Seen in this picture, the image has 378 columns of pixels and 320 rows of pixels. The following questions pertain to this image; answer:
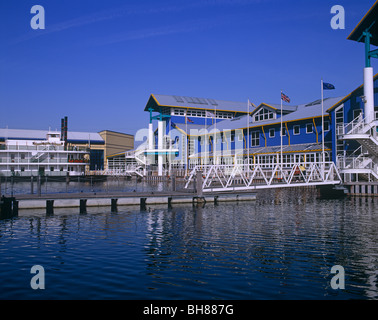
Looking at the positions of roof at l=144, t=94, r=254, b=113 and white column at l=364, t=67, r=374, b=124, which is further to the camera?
roof at l=144, t=94, r=254, b=113

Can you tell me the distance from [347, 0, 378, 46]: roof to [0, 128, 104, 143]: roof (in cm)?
8032

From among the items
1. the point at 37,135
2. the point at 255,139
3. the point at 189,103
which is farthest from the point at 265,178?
the point at 37,135

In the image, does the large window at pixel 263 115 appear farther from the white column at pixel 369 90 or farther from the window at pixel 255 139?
the white column at pixel 369 90

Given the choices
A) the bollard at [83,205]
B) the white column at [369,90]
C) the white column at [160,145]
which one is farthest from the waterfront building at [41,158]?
the white column at [369,90]

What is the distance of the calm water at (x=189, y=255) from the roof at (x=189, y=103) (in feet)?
204

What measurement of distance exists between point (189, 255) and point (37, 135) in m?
108

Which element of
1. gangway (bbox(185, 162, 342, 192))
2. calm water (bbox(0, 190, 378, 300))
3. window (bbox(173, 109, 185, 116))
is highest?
window (bbox(173, 109, 185, 116))

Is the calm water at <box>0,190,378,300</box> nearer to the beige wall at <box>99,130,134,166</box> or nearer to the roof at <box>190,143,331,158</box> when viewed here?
the roof at <box>190,143,331,158</box>

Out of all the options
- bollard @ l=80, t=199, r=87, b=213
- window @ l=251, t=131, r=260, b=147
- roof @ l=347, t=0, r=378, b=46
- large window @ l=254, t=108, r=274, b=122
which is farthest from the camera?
window @ l=251, t=131, r=260, b=147

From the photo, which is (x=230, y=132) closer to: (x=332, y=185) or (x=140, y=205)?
(x=332, y=185)

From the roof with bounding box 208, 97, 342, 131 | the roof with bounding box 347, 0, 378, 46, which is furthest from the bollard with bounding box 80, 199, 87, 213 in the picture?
the roof with bounding box 347, 0, 378, 46

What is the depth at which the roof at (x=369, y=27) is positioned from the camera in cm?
4241

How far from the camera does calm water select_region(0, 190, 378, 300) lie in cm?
1095
